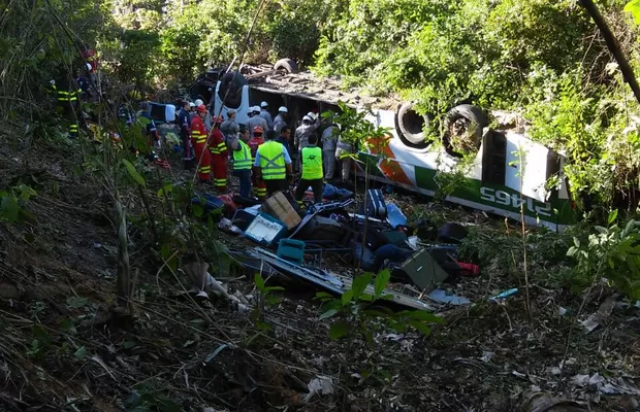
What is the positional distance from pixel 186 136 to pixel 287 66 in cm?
401

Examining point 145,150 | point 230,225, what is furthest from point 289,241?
point 145,150

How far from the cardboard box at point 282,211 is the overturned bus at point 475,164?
46.1 inches

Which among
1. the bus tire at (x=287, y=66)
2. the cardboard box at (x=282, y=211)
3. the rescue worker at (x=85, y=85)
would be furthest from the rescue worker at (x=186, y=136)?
the cardboard box at (x=282, y=211)

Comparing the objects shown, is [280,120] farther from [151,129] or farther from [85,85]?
[85,85]

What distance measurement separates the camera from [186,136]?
567 inches

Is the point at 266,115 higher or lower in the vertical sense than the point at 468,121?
lower

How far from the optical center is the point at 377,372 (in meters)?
4.89

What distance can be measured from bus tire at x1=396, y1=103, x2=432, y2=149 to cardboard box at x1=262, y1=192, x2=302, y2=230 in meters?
3.50

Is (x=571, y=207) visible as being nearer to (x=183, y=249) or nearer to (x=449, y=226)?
(x=449, y=226)

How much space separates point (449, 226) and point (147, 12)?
661 inches

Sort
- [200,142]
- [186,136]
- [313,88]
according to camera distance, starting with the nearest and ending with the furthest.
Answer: [200,142], [186,136], [313,88]

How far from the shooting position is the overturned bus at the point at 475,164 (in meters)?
10.3

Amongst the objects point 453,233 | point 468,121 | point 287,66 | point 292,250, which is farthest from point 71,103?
point 287,66

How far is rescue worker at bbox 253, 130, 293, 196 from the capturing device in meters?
11.6
